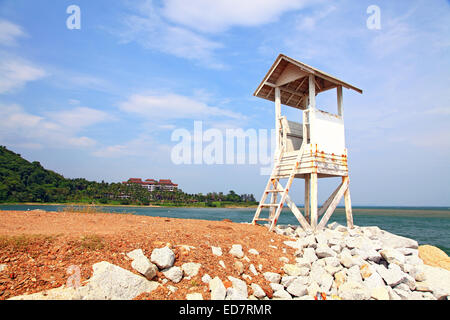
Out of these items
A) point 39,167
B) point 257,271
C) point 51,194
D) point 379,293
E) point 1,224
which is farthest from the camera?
point 39,167

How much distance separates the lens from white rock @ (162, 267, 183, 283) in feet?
19.2

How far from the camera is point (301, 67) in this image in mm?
13148

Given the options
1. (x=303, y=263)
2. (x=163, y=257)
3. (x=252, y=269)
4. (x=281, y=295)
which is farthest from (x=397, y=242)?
(x=163, y=257)

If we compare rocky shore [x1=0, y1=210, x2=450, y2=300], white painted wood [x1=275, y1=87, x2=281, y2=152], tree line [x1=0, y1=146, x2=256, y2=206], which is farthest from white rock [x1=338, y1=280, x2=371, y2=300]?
tree line [x1=0, y1=146, x2=256, y2=206]

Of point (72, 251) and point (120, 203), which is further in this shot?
point (120, 203)

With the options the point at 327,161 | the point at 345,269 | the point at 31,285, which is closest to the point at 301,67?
the point at 327,161

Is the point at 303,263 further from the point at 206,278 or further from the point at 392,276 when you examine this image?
the point at 206,278

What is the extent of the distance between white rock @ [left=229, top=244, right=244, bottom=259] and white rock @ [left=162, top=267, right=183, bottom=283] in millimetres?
1920

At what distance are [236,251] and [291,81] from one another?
10.1m

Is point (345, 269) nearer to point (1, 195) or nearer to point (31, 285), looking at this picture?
point (31, 285)

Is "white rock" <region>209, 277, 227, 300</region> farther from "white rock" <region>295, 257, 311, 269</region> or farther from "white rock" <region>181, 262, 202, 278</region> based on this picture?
"white rock" <region>295, 257, 311, 269</region>

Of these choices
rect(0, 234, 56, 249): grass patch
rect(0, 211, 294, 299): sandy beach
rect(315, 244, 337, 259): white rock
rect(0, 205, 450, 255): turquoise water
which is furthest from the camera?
rect(0, 205, 450, 255): turquoise water

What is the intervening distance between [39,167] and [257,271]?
108 metres

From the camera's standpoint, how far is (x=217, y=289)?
568cm
